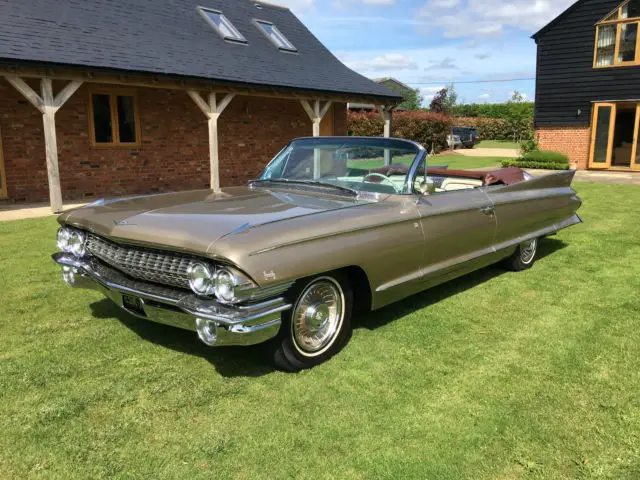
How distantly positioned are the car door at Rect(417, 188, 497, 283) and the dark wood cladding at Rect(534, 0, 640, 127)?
57.1 ft

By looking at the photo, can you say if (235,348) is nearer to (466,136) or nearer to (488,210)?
(488,210)

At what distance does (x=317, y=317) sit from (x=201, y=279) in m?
0.81

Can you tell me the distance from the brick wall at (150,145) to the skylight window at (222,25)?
65.0 inches

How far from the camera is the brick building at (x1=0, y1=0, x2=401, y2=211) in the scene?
980 cm

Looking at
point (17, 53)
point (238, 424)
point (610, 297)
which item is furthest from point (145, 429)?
point (17, 53)

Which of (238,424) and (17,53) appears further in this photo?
(17,53)

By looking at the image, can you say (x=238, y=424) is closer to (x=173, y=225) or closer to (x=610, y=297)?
(x=173, y=225)

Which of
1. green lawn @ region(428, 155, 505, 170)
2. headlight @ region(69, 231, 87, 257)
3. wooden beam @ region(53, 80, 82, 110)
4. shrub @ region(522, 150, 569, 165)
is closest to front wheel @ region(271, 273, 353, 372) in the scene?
headlight @ region(69, 231, 87, 257)

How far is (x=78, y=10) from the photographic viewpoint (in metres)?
11.7

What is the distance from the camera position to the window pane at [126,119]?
12.4 m

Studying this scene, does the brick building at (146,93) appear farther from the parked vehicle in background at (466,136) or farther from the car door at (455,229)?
the parked vehicle in background at (466,136)

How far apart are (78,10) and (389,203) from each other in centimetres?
1094

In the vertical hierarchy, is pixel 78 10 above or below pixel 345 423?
above

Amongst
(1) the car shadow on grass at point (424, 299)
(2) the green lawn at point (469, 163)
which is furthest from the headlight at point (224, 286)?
(2) the green lawn at point (469, 163)
